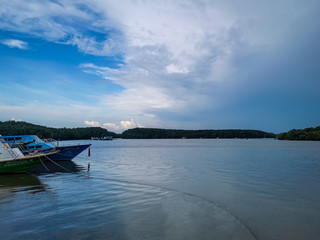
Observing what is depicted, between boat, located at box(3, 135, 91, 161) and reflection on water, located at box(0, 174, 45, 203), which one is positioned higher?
boat, located at box(3, 135, 91, 161)

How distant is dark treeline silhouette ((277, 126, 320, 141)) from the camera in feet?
453

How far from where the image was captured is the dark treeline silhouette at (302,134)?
138 meters

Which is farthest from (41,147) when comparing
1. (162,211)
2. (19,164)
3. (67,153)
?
(162,211)

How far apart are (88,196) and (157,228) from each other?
6323 mm

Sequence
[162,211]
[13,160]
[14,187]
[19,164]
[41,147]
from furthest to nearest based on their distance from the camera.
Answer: [41,147], [19,164], [13,160], [14,187], [162,211]

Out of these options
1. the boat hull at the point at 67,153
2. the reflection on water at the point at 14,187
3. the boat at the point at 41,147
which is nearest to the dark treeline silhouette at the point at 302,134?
the boat hull at the point at 67,153

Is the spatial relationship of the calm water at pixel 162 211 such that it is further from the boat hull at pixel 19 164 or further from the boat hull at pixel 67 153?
the boat hull at pixel 67 153

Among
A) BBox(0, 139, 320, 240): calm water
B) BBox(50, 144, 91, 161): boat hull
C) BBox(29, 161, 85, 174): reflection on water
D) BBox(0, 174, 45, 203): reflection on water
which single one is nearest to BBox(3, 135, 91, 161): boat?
BBox(50, 144, 91, 161): boat hull

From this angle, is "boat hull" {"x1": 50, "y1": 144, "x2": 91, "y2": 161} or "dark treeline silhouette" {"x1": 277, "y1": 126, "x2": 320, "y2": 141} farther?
"dark treeline silhouette" {"x1": 277, "y1": 126, "x2": 320, "y2": 141}

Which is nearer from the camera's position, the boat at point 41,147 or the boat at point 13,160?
the boat at point 13,160

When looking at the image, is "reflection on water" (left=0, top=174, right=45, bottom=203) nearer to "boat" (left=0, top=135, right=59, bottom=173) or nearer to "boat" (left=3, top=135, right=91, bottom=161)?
"boat" (left=0, top=135, right=59, bottom=173)

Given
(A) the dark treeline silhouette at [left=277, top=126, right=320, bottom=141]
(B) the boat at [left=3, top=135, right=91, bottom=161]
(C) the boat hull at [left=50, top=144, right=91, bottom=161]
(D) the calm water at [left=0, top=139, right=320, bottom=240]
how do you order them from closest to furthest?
(D) the calm water at [left=0, top=139, right=320, bottom=240], (B) the boat at [left=3, top=135, right=91, bottom=161], (C) the boat hull at [left=50, top=144, right=91, bottom=161], (A) the dark treeline silhouette at [left=277, top=126, right=320, bottom=141]

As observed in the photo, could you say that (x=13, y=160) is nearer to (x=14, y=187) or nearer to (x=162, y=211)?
(x=14, y=187)

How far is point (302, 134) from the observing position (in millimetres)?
147750
